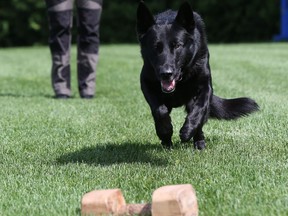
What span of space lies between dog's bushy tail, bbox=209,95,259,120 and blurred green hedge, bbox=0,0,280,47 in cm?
1658

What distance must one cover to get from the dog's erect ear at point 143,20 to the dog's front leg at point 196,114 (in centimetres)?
54

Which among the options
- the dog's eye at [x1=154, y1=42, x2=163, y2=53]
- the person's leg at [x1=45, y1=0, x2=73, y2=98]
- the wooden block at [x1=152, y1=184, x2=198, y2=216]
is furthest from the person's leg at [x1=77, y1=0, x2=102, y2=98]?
the wooden block at [x1=152, y1=184, x2=198, y2=216]

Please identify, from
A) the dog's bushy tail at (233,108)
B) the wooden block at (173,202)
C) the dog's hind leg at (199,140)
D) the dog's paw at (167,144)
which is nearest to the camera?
the wooden block at (173,202)

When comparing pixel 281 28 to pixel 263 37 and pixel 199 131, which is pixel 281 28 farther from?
pixel 199 131

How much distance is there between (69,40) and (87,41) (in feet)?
0.78

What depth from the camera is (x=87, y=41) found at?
23.6 feet

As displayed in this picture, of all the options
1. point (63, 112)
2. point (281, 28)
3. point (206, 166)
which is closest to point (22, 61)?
point (63, 112)

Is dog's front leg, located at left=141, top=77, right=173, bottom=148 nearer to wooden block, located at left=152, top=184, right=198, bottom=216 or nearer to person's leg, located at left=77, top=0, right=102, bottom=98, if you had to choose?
wooden block, located at left=152, top=184, right=198, bottom=216

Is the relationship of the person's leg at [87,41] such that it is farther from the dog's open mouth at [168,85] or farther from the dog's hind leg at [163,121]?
the dog's open mouth at [168,85]

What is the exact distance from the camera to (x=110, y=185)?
3219mm

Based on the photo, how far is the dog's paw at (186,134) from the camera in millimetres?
3715

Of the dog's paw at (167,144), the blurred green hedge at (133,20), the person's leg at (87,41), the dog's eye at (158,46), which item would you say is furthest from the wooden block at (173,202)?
the blurred green hedge at (133,20)

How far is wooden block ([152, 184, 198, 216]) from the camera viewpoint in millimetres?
2371

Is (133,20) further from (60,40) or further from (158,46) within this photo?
(158,46)
